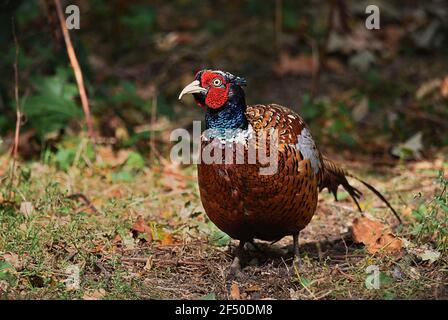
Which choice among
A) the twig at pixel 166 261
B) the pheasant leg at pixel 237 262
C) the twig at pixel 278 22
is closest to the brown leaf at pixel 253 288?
the pheasant leg at pixel 237 262

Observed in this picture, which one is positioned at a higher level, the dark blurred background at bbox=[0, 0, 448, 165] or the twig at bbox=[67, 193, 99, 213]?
the dark blurred background at bbox=[0, 0, 448, 165]

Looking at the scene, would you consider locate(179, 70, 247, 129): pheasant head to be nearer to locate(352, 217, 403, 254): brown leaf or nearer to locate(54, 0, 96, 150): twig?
locate(352, 217, 403, 254): brown leaf

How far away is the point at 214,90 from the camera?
4.06 meters

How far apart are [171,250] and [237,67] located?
3.92 metres

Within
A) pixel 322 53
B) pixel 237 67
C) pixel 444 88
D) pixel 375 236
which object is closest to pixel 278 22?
pixel 322 53

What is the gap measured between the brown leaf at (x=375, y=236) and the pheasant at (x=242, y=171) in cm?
56

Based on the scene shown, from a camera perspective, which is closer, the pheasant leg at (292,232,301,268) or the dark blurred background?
the pheasant leg at (292,232,301,268)

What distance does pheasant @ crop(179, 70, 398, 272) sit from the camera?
400 centimetres

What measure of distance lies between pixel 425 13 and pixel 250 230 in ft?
16.8

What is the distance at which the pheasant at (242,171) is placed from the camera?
400 centimetres

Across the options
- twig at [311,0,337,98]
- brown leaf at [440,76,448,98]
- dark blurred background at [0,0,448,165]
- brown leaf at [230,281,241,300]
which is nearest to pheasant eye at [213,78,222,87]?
brown leaf at [230,281,241,300]

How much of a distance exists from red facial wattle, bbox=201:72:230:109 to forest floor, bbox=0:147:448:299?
3.19ft

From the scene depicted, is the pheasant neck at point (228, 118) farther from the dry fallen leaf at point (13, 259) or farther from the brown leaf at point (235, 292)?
the dry fallen leaf at point (13, 259)

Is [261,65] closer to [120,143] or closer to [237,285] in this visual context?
[120,143]
